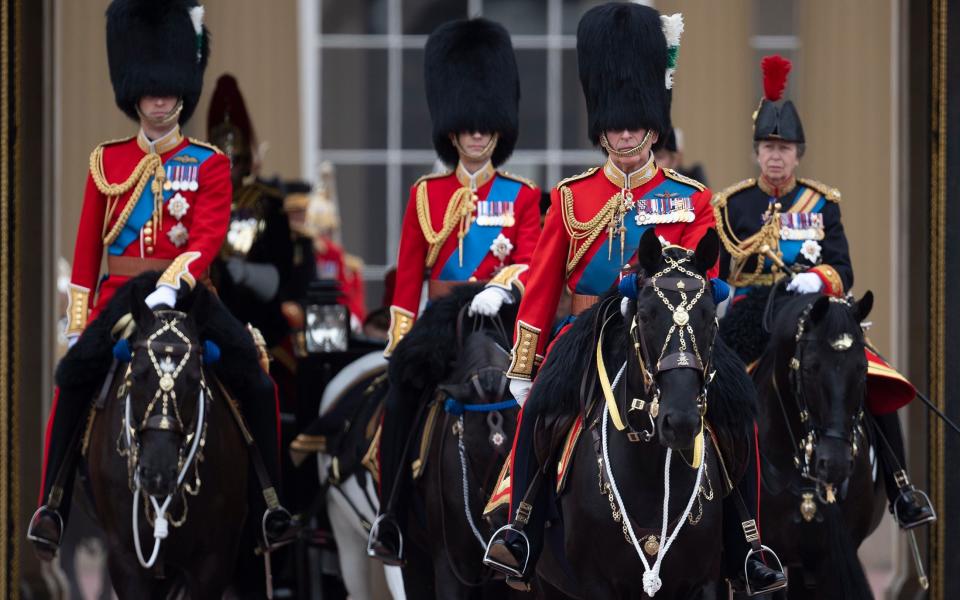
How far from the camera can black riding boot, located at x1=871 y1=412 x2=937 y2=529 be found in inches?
321

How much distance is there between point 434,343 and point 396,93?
7082 mm

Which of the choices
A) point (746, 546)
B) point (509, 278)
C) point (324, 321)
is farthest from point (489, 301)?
point (324, 321)

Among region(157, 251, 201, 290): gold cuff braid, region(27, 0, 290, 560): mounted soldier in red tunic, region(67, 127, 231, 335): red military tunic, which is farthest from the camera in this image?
region(67, 127, 231, 335): red military tunic

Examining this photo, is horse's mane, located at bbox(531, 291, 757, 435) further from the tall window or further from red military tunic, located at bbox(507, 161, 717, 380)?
the tall window

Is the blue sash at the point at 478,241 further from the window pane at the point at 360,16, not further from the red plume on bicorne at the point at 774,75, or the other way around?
the window pane at the point at 360,16

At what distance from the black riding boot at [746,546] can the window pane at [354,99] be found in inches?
345

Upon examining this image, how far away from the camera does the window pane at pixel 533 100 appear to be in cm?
1484

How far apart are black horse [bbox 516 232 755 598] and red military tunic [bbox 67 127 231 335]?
2394 mm

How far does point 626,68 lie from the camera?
6926 millimetres

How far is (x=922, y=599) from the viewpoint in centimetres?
951

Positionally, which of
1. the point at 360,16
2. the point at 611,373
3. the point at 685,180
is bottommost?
the point at 611,373

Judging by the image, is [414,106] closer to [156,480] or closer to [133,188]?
[133,188]

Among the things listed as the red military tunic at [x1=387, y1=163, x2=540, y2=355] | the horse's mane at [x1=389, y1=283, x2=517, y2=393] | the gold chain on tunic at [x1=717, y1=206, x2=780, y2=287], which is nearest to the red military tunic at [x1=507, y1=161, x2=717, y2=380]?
the horse's mane at [x1=389, y1=283, x2=517, y2=393]

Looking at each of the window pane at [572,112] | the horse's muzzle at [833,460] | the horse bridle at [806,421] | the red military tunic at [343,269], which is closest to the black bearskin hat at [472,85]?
the horse bridle at [806,421]
